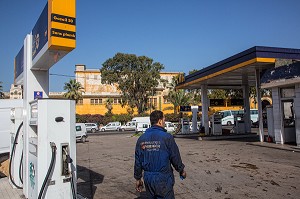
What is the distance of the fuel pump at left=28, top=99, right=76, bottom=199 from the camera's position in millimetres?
4789

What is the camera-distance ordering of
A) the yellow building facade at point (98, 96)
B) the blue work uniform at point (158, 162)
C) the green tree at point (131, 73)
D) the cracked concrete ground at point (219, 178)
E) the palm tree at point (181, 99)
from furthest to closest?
1. the yellow building facade at point (98, 96)
2. the palm tree at point (181, 99)
3. the green tree at point (131, 73)
4. the cracked concrete ground at point (219, 178)
5. the blue work uniform at point (158, 162)

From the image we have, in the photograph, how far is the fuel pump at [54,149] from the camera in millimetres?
4789

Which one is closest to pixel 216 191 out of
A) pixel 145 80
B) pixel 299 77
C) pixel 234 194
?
pixel 234 194

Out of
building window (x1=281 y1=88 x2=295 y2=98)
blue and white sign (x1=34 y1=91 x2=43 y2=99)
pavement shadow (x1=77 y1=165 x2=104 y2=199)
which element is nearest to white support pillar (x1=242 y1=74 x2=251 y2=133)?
building window (x1=281 y1=88 x2=295 y2=98)

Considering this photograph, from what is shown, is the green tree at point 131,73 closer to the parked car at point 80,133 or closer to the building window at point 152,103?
the building window at point 152,103

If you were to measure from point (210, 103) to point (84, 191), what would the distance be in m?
18.0

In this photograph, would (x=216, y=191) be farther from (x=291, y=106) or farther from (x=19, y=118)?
(x=291, y=106)

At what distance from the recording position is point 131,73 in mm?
47000

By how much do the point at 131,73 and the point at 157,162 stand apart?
4373 centimetres

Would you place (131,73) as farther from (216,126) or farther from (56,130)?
(56,130)

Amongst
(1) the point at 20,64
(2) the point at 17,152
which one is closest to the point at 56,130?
(2) the point at 17,152

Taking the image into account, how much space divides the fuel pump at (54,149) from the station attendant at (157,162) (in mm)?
1585

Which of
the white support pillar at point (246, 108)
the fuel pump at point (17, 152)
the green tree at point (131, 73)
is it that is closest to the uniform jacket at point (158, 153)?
the fuel pump at point (17, 152)

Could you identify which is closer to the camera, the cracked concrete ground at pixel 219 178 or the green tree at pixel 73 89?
the cracked concrete ground at pixel 219 178
